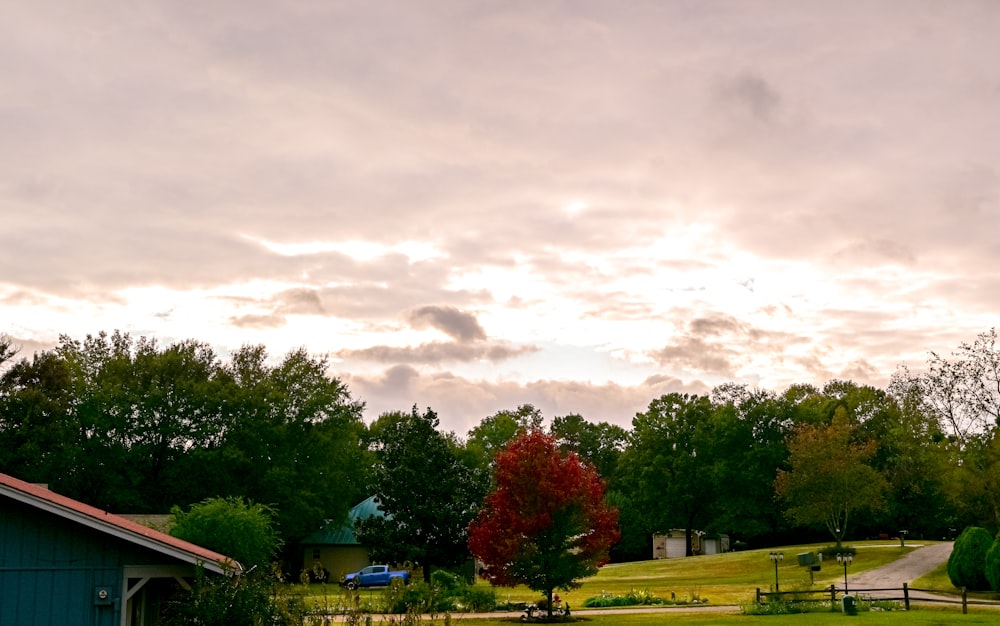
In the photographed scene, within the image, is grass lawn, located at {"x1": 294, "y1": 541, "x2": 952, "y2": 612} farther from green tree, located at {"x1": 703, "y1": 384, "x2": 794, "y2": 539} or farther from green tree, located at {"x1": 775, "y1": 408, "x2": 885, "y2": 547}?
green tree, located at {"x1": 703, "y1": 384, "x2": 794, "y2": 539}

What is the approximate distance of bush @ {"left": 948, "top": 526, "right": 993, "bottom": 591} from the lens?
159 ft

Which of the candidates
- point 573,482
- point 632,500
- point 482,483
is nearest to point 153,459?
point 482,483

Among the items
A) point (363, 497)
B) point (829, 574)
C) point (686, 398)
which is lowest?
point (829, 574)

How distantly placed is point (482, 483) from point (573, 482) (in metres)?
15.6

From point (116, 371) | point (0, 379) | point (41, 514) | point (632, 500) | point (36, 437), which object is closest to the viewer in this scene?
point (41, 514)

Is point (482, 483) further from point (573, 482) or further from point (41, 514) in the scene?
point (41, 514)

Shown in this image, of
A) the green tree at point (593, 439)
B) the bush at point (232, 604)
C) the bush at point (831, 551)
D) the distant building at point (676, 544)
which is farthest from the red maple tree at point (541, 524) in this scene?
the green tree at point (593, 439)

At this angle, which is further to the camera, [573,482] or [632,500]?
[632,500]

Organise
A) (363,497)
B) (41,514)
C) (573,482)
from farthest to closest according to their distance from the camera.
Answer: (363,497), (573,482), (41,514)

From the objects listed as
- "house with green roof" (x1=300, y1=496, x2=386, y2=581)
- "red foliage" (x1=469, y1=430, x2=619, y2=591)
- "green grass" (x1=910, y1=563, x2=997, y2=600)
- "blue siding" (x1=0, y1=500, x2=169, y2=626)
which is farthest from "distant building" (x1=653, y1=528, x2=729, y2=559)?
"blue siding" (x1=0, y1=500, x2=169, y2=626)

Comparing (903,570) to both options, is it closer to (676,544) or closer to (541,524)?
(541,524)

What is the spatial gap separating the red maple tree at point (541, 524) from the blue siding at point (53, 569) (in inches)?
778

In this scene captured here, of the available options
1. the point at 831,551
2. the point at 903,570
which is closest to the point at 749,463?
the point at 831,551

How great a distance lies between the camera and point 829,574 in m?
62.7
